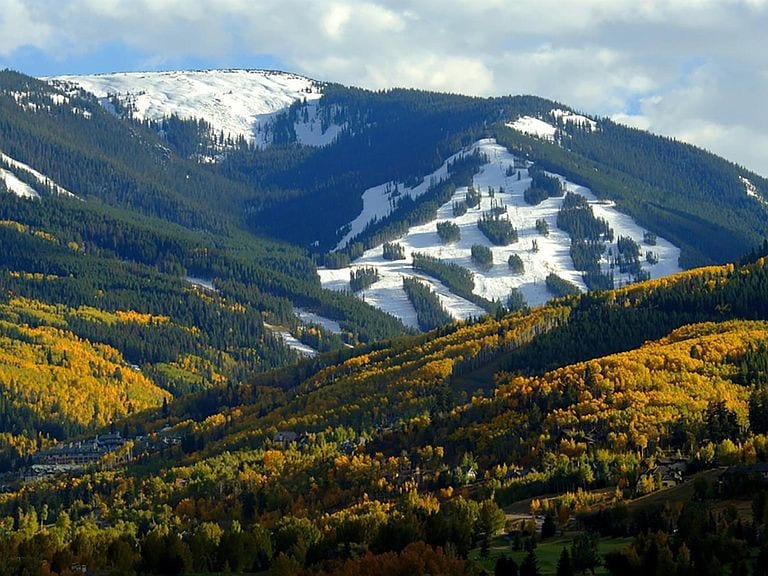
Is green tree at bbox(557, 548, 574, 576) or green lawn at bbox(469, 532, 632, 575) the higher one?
green lawn at bbox(469, 532, 632, 575)

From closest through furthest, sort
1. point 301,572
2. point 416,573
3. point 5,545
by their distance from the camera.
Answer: point 416,573, point 301,572, point 5,545

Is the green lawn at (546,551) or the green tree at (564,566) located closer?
the green tree at (564,566)

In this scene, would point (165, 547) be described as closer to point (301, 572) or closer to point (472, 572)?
point (301, 572)

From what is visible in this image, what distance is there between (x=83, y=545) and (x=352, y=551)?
33331 millimetres

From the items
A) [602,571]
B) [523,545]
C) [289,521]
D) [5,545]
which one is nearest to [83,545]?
[5,545]

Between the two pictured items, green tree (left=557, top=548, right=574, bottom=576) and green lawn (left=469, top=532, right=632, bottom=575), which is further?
green lawn (left=469, top=532, right=632, bottom=575)

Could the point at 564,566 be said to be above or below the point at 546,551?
below

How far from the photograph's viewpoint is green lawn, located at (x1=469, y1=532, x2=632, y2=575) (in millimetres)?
132500

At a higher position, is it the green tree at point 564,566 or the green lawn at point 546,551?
the green lawn at point 546,551

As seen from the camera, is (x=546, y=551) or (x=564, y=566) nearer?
(x=564, y=566)

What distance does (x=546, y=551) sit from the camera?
140125 mm

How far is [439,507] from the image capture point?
555ft

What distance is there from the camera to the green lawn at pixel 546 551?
132500 millimetres

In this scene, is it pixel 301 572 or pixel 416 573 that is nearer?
pixel 416 573
